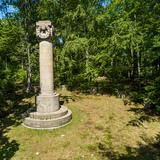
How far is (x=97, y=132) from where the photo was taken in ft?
46.5

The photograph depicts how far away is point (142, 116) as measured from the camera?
16797 millimetres

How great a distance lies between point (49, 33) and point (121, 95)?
867cm

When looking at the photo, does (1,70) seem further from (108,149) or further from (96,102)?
(108,149)

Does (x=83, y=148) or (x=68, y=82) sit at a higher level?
(x=68, y=82)

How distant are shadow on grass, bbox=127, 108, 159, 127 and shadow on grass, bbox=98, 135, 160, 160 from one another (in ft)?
9.26

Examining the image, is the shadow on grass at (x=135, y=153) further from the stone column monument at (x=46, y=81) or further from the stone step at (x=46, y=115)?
the stone column monument at (x=46, y=81)

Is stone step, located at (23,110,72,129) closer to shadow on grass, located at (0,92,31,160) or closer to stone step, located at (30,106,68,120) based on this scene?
stone step, located at (30,106,68,120)

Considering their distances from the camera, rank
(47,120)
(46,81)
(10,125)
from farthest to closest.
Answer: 1. (46,81)
2. (10,125)
3. (47,120)

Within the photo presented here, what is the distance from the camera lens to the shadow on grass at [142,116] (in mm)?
15611

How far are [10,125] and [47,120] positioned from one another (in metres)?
2.31

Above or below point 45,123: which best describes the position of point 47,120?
above

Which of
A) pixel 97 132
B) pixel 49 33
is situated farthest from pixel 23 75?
pixel 97 132

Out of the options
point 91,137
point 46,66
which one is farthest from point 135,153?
point 46,66

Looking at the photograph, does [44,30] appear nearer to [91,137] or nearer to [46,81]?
[46,81]
